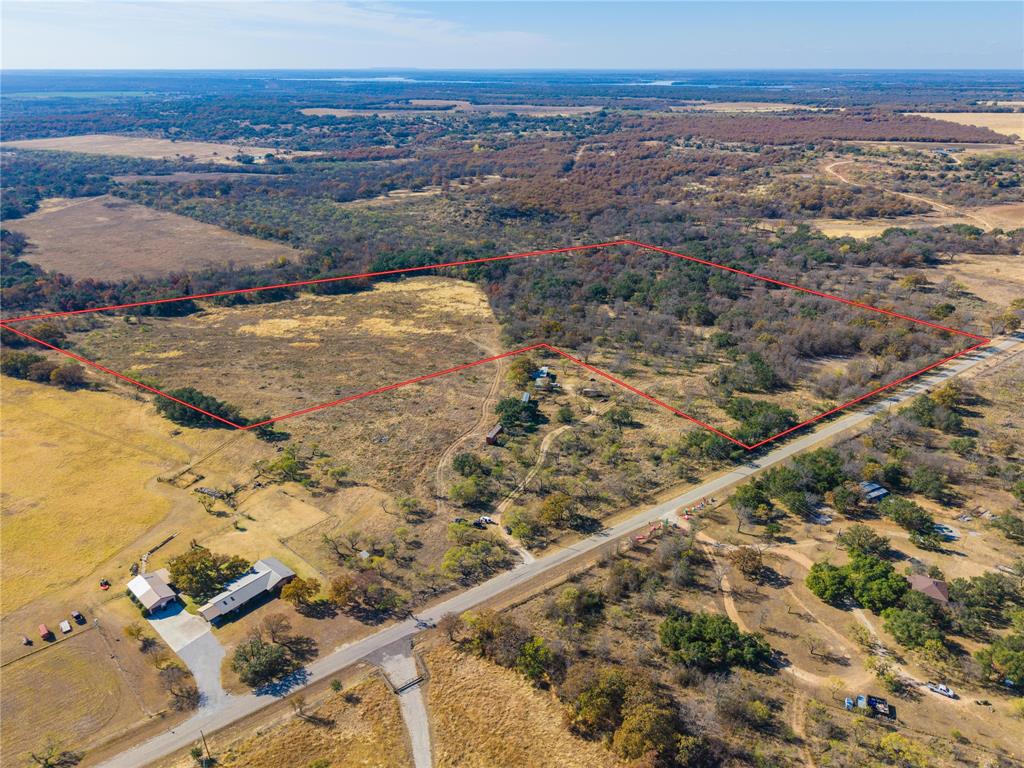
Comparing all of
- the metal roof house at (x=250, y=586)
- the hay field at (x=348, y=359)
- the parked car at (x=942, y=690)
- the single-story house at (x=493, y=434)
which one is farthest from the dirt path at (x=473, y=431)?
the parked car at (x=942, y=690)

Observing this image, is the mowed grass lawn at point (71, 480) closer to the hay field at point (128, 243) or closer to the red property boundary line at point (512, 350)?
the red property boundary line at point (512, 350)

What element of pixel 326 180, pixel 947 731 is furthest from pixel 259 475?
pixel 326 180

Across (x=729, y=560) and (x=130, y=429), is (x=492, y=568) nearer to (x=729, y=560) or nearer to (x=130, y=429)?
(x=729, y=560)

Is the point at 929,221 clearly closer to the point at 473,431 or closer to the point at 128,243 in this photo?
the point at 473,431

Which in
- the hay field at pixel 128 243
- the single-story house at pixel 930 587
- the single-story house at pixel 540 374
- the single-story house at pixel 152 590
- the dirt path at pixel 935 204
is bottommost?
the single-story house at pixel 152 590

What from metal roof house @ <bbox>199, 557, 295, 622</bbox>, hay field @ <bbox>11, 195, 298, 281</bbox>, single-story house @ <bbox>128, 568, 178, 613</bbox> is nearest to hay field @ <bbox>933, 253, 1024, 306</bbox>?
metal roof house @ <bbox>199, 557, 295, 622</bbox>

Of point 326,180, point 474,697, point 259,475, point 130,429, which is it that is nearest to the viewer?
point 474,697

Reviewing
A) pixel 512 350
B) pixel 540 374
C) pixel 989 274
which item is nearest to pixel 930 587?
pixel 540 374
